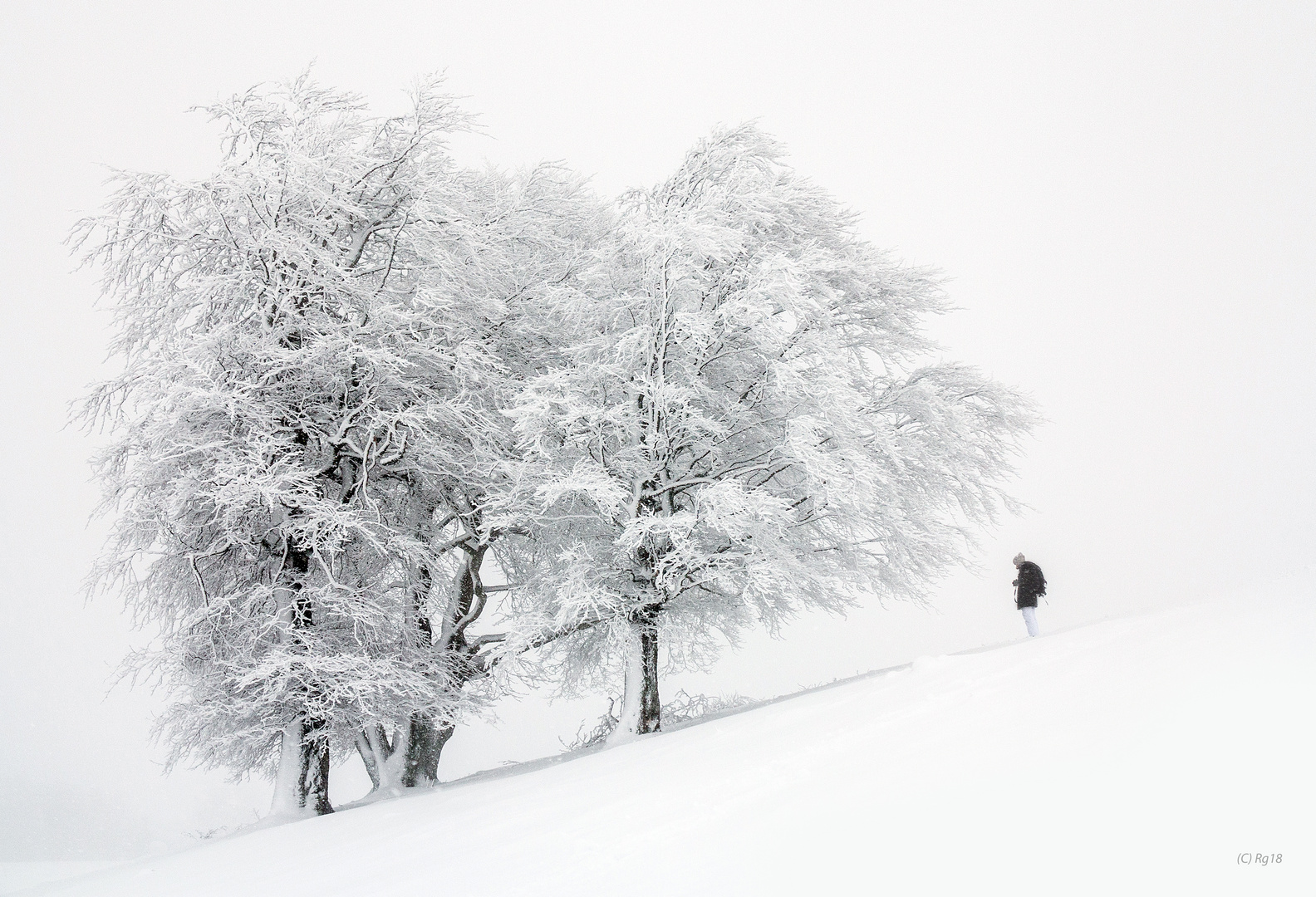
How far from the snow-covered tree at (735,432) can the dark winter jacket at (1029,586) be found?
1208 mm

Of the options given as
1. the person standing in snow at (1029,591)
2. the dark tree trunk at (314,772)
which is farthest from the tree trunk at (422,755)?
the person standing in snow at (1029,591)

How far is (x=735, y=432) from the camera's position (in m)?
13.4

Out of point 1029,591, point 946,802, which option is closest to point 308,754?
point 946,802

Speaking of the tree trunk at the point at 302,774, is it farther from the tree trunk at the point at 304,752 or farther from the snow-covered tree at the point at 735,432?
the snow-covered tree at the point at 735,432

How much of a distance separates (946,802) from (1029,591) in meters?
10.8

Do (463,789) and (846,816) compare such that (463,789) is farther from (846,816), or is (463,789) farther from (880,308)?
(880,308)

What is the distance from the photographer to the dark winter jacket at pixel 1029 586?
14.6 meters

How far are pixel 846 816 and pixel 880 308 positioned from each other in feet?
33.5

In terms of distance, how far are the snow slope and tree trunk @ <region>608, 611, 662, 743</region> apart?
377 cm

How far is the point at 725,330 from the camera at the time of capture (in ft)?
40.0

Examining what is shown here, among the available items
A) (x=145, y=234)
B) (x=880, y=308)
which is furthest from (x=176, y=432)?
(x=880, y=308)

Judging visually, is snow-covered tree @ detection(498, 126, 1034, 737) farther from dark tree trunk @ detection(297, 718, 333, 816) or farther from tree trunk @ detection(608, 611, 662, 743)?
dark tree trunk @ detection(297, 718, 333, 816)

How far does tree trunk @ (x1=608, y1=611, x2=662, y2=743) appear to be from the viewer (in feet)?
43.9

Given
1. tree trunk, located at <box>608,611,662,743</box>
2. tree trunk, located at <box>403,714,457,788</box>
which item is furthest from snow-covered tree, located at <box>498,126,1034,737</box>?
tree trunk, located at <box>403,714,457,788</box>
